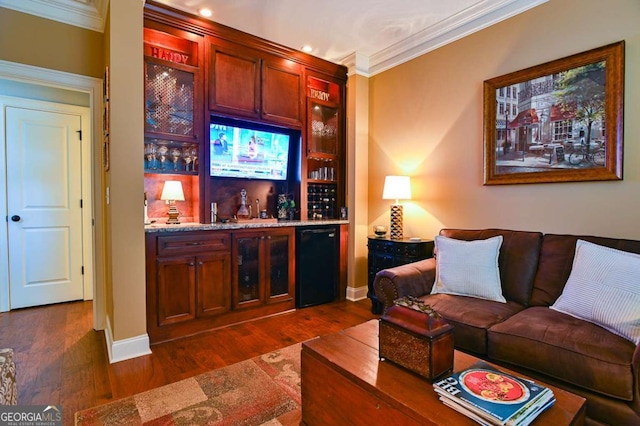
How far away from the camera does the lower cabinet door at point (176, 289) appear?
2.75 m

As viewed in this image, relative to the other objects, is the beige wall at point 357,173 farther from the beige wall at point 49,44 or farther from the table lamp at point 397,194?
the beige wall at point 49,44

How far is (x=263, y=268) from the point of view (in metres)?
3.36

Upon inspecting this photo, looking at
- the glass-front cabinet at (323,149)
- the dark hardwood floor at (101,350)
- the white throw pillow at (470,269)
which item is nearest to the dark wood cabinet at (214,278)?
the dark hardwood floor at (101,350)

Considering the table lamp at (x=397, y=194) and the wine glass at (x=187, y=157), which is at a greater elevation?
the wine glass at (x=187, y=157)

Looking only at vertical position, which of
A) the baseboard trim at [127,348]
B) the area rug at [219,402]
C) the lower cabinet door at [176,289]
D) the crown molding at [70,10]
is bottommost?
the area rug at [219,402]

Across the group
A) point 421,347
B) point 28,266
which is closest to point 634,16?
point 421,347

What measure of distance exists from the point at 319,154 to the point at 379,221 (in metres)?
1.10

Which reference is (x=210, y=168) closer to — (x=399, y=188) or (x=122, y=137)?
(x=122, y=137)

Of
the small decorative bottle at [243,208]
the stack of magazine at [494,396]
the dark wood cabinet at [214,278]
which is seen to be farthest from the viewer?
the small decorative bottle at [243,208]

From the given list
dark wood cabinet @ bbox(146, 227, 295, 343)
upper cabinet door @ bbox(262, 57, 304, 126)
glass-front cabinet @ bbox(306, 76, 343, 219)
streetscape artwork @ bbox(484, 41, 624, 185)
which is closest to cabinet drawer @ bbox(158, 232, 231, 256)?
dark wood cabinet @ bbox(146, 227, 295, 343)

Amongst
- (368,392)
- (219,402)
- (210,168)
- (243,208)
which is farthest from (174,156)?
(368,392)

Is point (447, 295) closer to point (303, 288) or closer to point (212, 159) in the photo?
point (303, 288)

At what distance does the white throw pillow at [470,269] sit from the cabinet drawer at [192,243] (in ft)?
6.23

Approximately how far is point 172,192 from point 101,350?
1.42 meters
